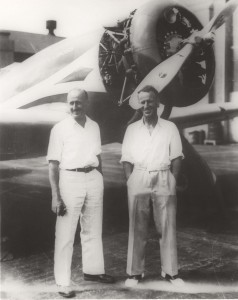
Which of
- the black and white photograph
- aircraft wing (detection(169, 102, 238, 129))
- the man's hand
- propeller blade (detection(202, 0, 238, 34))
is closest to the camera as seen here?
the man's hand

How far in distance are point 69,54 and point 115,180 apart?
242 cm

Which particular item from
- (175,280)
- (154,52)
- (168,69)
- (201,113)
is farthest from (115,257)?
(201,113)

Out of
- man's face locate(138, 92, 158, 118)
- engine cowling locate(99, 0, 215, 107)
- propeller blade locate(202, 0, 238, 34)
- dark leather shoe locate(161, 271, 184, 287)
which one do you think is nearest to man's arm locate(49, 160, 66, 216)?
man's face locate(138, 92, 158, 118)

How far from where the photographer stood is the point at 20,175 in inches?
222

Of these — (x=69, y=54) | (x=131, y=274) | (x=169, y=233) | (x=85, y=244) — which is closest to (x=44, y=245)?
(x=85, y=244)

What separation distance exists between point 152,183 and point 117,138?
1.06 meters

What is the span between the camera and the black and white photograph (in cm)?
221

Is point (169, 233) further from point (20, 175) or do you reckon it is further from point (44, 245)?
point (20, 175)

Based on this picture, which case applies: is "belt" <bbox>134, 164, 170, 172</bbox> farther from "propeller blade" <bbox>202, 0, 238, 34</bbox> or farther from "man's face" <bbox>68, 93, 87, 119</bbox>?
"propeller blade" <bbox>202, 0, 238, 34</bbox>

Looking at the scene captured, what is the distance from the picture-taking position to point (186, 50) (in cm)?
273

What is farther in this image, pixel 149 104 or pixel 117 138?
pixel 117 138

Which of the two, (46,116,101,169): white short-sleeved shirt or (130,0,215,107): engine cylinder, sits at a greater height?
(130,0,215,107): engine cylinder

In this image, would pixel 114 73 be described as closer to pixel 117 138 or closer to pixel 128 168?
pixel 117 138

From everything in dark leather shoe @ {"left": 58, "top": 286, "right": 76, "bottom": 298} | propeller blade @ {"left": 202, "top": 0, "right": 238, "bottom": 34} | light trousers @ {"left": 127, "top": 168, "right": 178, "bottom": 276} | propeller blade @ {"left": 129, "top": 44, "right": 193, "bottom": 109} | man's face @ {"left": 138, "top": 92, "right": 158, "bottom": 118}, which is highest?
propeller blade @ {"left": 202, "top": 0, "right": 238, "bottom": 34}
